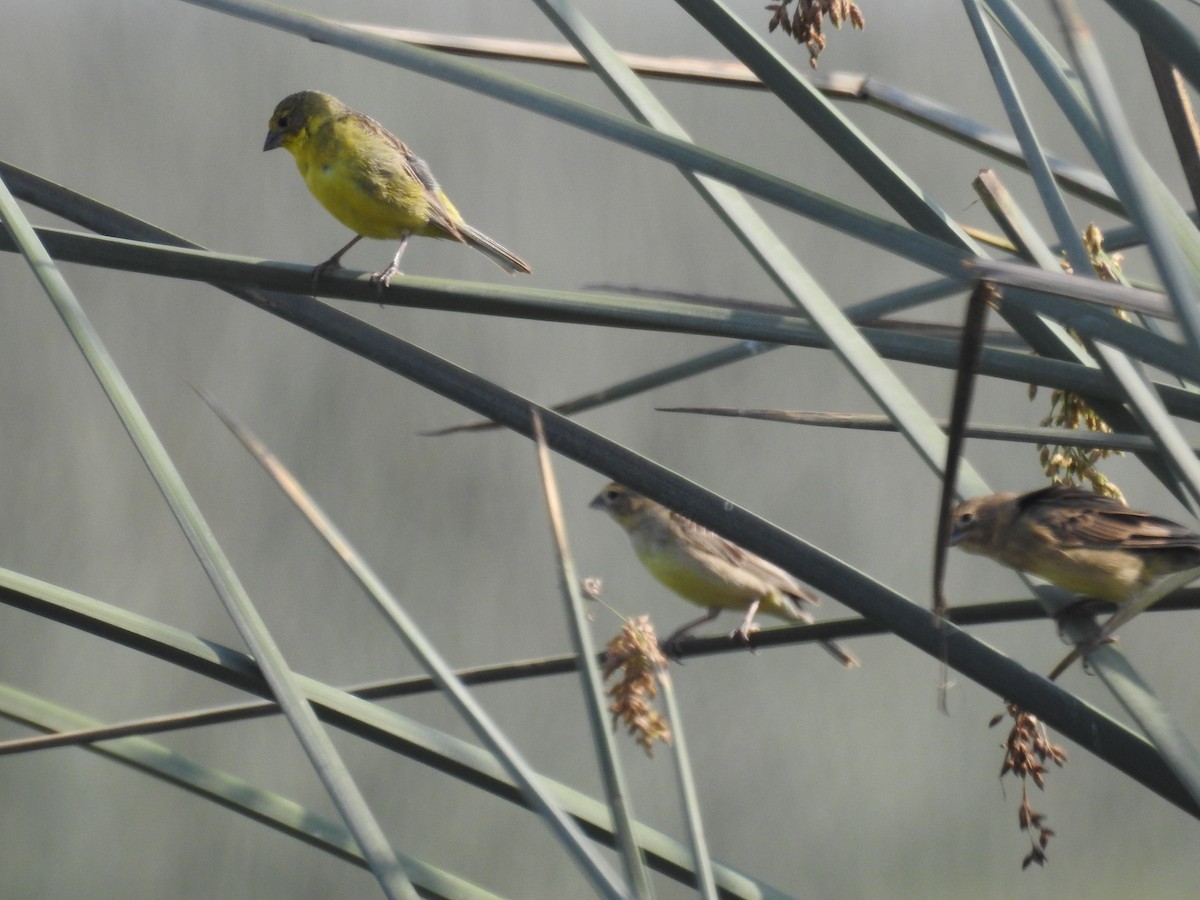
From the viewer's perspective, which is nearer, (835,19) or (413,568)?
(835,19)

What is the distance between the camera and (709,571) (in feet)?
12.7

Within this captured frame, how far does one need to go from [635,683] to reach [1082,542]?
1.11m

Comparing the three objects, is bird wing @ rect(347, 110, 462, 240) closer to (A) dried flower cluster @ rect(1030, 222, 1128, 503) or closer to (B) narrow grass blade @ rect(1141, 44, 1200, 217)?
(A) dried flower cluster @ rect(1030, 222, 1128, 503)

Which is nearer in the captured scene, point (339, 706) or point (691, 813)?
point (691, 813)

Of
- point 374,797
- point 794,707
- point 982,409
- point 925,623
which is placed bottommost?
point 374,797

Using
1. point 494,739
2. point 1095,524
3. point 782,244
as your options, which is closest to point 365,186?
point 1095,524

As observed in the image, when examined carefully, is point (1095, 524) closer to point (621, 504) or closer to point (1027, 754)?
point (1027, 754)

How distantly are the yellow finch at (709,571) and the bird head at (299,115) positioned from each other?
4.85 ft

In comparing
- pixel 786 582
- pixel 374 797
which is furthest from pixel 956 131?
pixel 374 797

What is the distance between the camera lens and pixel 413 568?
203 inches

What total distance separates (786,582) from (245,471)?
89.9 inches

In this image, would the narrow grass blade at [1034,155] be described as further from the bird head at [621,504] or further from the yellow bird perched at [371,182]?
the bird head at [621,504]

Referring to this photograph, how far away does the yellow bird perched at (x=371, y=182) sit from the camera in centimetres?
283

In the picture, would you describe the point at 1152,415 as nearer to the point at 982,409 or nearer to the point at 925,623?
the point at 925,623
